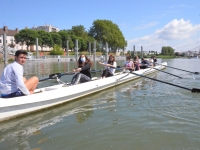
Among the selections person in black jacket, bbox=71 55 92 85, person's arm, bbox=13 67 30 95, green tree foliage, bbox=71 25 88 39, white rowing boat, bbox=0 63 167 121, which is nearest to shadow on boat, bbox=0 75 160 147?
white rowing boat, bbox=0 63 167 121

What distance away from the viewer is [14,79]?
520cm

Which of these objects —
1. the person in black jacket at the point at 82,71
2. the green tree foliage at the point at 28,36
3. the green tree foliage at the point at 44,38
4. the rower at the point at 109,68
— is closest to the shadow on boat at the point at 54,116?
the person in black jacket at the point at 82,71

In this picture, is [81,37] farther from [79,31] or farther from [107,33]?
[107,33]

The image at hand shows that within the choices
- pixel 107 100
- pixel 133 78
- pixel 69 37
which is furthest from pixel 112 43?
pixel 107 100

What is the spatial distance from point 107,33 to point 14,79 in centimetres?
8214

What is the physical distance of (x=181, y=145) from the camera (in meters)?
4.08

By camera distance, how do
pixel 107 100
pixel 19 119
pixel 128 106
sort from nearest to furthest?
pixel 19 119
pixel 128 106
pixel 107 100

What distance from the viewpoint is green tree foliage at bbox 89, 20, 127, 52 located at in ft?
278

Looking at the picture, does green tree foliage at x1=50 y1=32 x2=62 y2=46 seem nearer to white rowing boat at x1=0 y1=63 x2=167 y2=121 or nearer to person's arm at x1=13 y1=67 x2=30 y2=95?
white rowing boat at x1=0 y1=63 x2=167 y2=121

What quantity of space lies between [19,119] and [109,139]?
2.59 m

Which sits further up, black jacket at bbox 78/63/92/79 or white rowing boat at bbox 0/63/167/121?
black jacket at bbox 78/63/92/79

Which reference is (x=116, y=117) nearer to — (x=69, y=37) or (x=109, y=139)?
(x=109, y=139)

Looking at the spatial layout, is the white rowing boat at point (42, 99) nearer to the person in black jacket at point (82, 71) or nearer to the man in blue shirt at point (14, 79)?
the man in blue shirt at point (14, 79)

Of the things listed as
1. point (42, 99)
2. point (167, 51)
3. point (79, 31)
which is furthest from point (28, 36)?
point (167, 51)
